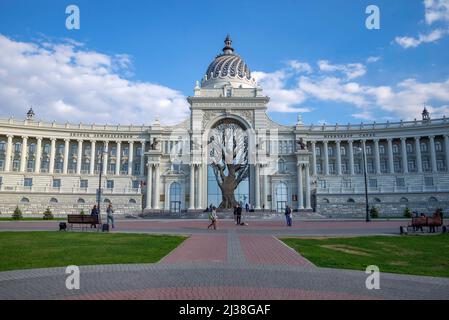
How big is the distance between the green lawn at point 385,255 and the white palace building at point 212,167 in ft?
161

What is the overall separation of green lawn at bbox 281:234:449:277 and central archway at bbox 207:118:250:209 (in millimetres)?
39705

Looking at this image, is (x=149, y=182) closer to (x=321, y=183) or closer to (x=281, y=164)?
(x=281, y=164)

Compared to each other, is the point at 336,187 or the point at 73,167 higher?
the point at 73,167

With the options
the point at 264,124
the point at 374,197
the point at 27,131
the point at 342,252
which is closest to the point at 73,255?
the point at 342,252

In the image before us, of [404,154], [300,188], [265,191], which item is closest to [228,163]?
[265,191]

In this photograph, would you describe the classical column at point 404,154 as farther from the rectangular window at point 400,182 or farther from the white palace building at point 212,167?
the rectangular window at point 400,182

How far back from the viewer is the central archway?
58625 millimetres

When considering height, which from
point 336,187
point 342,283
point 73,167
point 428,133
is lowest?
point 342,283

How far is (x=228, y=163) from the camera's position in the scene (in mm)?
59344

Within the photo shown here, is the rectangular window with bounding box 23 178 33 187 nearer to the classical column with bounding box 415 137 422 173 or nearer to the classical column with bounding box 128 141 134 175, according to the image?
the classical column with bounding box 128 141 134 175
